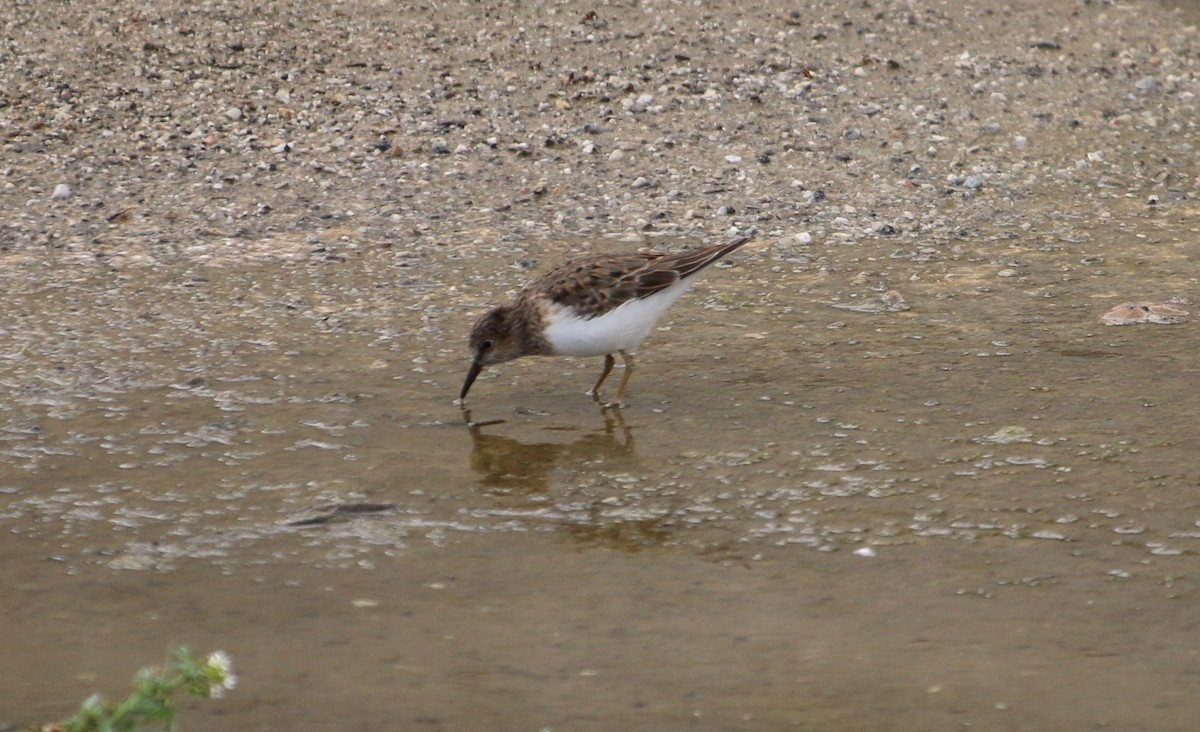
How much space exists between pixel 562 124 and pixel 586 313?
366 centimetres

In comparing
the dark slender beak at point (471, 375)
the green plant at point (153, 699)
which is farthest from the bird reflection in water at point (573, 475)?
the green plant at point (153, 699)

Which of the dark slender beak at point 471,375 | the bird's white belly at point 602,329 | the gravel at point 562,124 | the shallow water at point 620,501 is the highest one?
the gravel at point 562,124

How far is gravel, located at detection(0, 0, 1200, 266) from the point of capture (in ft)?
27.9

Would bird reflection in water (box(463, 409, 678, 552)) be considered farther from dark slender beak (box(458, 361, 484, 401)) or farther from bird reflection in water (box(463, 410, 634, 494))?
dark slender beak (box(458, 361, 484, 401))

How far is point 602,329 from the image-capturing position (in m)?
6.16

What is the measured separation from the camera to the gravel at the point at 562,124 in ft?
27.9

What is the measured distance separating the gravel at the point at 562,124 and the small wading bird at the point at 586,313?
187 cm

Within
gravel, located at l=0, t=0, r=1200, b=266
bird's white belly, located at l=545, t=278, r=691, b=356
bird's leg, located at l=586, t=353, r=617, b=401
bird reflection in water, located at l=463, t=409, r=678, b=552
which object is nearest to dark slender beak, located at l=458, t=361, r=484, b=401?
bird reflection in water, located at l=463, t=409, r=678, b=552

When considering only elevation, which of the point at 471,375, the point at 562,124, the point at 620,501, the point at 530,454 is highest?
the point at 562,124

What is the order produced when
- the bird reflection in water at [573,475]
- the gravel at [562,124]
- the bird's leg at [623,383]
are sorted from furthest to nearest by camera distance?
the gravel at [562,124] < the bird's leg at [623,383] < the bird reflection in water at [573,475]

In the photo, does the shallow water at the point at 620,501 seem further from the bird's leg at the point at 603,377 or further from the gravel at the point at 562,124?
the gravel at the point at 562,124

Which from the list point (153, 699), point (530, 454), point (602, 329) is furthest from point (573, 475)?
point (153, 699)

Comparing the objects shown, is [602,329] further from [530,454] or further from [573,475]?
[573,475]

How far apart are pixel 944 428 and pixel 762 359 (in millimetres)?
1045
